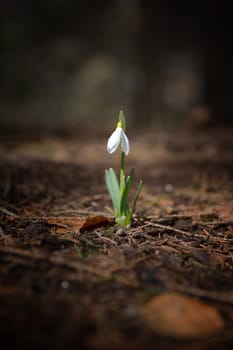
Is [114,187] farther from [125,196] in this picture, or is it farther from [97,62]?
[97,62]

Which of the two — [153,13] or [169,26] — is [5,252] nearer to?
[153,13]

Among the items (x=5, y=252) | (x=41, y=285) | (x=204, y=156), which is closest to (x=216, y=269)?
(x=41, y=285)

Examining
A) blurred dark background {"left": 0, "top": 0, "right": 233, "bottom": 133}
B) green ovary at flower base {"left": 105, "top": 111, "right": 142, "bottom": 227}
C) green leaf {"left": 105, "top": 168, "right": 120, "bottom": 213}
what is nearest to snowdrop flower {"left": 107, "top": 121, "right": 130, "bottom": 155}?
green ovary at flower base {"left": 105, "top": 111, "right": 142, "bottom": 227}

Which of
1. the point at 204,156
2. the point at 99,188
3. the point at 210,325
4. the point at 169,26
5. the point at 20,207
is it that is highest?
the point at 169,26

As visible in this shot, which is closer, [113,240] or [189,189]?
[113,240]

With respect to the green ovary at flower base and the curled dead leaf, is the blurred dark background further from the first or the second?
the curled dead leaf

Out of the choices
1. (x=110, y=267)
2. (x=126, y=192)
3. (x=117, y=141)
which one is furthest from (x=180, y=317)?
(x=117, y=141)
